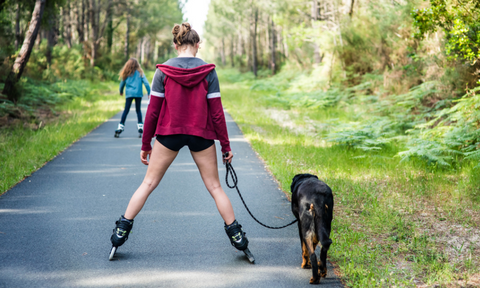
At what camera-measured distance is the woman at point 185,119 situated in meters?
3.59

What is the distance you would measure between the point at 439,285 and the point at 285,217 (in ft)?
6.88

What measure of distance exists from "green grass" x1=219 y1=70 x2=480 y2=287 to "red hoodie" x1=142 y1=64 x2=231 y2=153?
1877 millimetres

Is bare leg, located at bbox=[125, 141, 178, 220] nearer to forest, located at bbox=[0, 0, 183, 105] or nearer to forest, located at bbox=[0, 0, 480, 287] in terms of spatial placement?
forest, located at bbox=[0, 0, 480, 287]

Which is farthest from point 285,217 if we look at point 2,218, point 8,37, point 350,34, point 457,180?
point 8,37

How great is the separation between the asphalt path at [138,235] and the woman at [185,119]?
0.33 metres

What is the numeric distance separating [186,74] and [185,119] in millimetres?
401

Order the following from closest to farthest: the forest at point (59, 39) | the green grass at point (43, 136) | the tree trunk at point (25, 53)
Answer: the green grass at point (43, 136)
the tree trunk at point (25, 53)
the forest at point (59, 39)

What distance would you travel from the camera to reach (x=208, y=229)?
4.67 meters

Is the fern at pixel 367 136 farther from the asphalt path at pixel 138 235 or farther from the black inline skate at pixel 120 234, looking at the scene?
the black inline skate at pixel 120 234

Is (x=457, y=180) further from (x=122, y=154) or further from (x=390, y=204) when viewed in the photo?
(x=122, y=154)

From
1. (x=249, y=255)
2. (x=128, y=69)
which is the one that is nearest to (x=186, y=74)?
(x=249, y=255)

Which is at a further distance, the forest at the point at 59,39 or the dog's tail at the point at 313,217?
the forest at the point at 59,39

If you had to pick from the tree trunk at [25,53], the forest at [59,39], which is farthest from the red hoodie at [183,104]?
the tree trunk at [25,53]

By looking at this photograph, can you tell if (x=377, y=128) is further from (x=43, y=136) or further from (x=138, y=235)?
(x=43, y=136)
